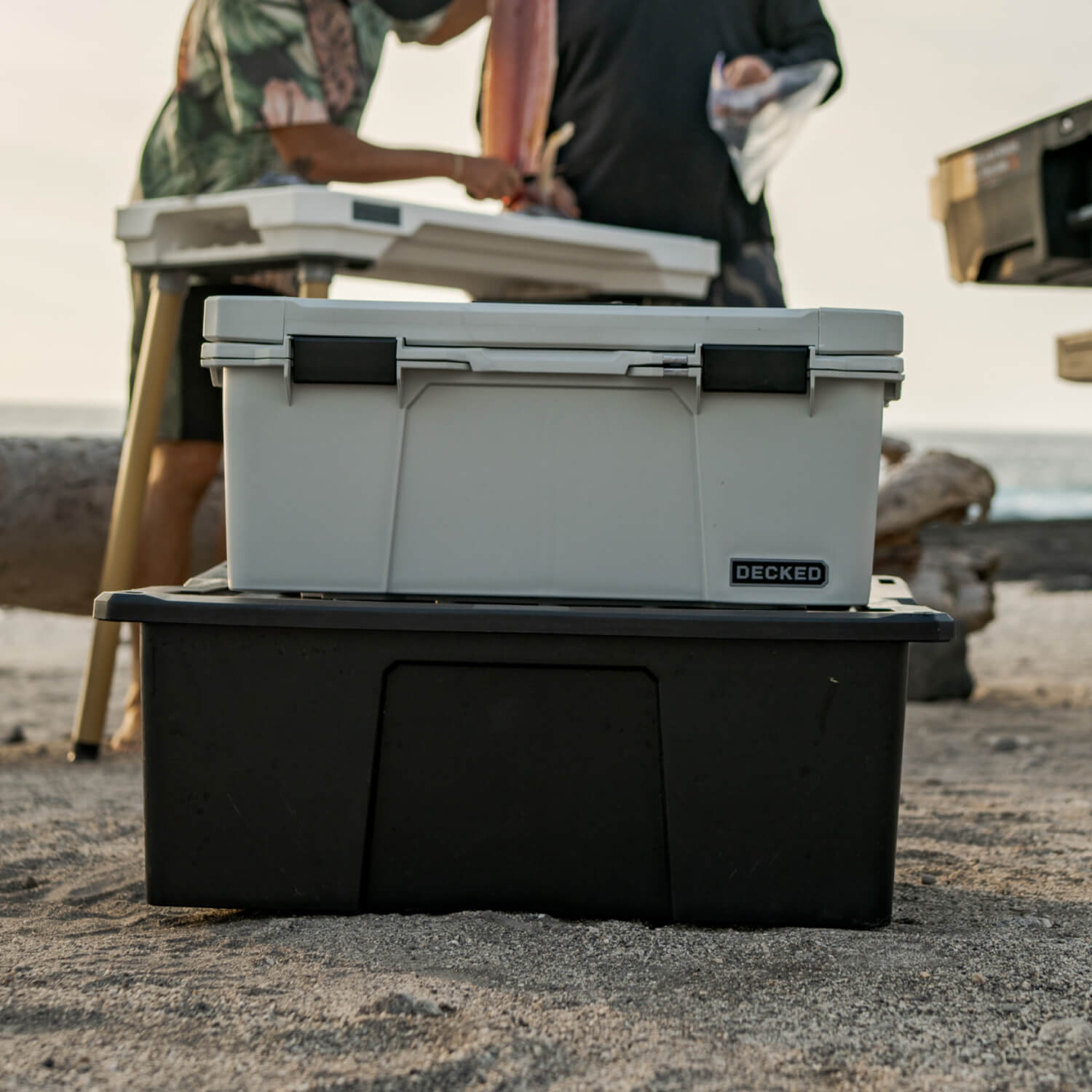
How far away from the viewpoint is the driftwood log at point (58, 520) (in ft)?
12.2

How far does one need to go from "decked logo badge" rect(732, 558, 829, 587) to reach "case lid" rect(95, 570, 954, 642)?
32mm

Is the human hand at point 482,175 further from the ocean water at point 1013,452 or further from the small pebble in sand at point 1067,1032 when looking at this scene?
the ocean water at point 1013,452

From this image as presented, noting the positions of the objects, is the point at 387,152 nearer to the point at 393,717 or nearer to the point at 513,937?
the point at 393,717

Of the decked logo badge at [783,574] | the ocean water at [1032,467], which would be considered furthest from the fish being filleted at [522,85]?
the ocean water at [1032,467]

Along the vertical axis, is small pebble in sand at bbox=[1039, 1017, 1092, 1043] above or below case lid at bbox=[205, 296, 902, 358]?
below

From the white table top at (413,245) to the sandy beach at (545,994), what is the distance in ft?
4.05

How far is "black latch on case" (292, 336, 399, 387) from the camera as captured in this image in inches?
63.3

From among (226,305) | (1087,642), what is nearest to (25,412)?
(1087,642)

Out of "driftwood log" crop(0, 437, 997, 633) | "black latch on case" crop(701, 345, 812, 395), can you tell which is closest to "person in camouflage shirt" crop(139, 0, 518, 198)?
"driftwood log" crop(0, 437, 997, 633)

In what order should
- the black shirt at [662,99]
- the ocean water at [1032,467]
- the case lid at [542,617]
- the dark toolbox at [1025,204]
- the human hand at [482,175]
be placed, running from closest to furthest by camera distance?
the case lid at [542,617] < the human hand at [482,175] < the black shirt at [662,99] < the dark toolbox at [1025,204] < the ocean water at [1032,467]

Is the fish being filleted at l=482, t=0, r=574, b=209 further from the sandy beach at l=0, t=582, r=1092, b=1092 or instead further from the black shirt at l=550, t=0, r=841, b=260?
the sandy beach at l=0, t=582, r=1092, b=1092

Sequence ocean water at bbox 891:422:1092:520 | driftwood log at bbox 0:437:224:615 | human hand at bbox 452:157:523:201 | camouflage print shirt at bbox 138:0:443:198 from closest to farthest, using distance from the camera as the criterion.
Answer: camouflage print shirt at bbox 138:0:443:198 → human hand at bbox 452:157:523:201 → driftwood log at bbox 0:437:224:615 → ocean water at bbox 891:422:1092:520

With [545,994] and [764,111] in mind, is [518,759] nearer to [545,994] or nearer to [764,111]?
[545,994]

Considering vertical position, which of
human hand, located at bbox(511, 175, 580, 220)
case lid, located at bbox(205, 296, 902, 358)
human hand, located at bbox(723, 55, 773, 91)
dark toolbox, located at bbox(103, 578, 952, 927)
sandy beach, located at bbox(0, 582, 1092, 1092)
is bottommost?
sandy beach, located at bbox(0, 582, 1092, 1092)
